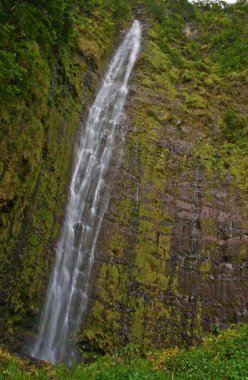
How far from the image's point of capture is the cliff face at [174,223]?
15.3 metres

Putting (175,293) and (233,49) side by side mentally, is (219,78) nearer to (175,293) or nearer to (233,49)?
(233,49)

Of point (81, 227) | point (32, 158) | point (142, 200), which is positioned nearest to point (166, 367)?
point (81, 227)

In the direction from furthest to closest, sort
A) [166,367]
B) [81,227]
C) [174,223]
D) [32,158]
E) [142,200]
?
[142,200], [174,223], [81,227], [32,158], [166,367]

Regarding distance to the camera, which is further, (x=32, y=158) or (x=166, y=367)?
(x=32, y=158)

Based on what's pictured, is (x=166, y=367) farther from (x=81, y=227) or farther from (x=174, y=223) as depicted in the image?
(x=174, y=223)

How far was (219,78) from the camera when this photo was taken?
86.8 feet

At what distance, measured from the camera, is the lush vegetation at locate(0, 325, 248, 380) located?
838cm

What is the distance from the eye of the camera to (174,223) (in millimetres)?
17969

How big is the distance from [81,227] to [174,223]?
4.25 meters

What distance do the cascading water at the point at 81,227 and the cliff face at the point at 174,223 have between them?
54 cm

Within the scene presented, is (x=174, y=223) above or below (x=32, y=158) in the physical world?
below

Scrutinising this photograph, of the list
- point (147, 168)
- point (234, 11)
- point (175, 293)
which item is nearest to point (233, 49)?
point (234, 11)

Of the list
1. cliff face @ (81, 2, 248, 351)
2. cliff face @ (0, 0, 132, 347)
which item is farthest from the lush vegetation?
cliff face @ (0, 0, 132, 347)

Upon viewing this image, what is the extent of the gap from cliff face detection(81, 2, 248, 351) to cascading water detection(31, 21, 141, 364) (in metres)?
0.54
